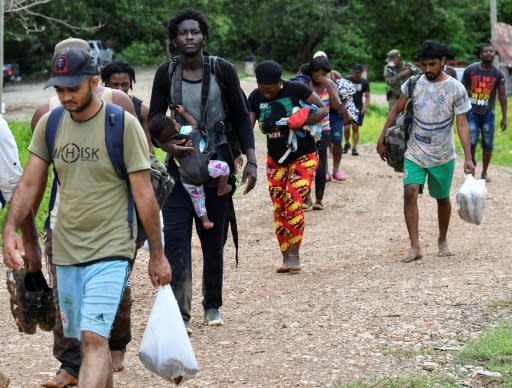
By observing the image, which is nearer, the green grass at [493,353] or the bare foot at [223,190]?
the green grass at [493,353]

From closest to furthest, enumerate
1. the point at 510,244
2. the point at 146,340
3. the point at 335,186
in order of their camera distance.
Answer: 1. the point at 146,340
2. the point at 510,244
3. the point at 335,186

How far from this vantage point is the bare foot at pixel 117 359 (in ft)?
20.1

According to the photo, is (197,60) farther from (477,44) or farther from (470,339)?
(477,44)

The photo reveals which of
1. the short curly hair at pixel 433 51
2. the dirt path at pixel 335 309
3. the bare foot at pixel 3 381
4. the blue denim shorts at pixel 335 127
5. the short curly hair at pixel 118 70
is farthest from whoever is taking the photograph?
the blue denim shorts at pixel 335 127

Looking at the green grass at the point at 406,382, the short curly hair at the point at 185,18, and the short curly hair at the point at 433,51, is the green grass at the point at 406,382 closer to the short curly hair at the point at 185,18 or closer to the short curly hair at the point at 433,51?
the short curly hair at the point at 185,18

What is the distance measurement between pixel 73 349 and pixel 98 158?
1.36m

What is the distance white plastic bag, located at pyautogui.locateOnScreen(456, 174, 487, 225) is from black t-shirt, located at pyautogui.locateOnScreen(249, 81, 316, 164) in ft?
4.73

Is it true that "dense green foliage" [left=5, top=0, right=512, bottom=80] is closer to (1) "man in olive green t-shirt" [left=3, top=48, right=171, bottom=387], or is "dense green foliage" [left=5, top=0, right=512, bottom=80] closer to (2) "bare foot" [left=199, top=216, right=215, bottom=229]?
(2) "bare foot" [left=199, top=216, right=215, bottom=229]

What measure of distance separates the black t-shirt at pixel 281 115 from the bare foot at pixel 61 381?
4.45 meters

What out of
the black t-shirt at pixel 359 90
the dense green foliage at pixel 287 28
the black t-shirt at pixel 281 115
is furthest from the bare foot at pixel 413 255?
the dense green foliage at pixel 287 28

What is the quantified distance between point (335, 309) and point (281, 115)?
7.74 feet

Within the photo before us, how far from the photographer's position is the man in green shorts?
974cm

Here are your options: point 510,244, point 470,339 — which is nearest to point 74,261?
point 470,339

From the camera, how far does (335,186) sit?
16625mm
